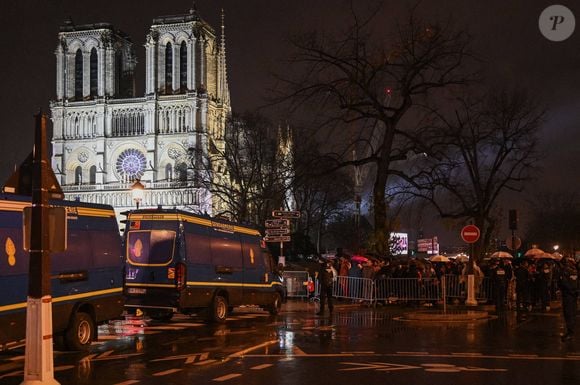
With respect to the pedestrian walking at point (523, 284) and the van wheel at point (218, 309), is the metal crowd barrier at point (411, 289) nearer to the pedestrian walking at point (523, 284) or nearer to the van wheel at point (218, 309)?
the pedestrian walking at point (523, 284)

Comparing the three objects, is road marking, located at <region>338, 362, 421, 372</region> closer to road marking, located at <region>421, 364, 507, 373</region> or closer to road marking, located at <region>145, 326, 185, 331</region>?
road marking, located at <region>421, 364, 507, 373</region>

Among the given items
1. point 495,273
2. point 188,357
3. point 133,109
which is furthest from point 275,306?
point 133,109

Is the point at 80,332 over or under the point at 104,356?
over

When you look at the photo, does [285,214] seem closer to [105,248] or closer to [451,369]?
[105,248]

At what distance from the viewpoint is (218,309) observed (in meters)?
22.0

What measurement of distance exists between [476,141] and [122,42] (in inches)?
4036

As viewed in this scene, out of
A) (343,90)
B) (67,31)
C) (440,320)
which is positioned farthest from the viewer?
(67,31)

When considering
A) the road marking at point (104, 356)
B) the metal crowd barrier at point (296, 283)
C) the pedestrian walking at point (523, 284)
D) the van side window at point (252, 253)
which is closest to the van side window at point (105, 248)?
the road marking at point (104, 356)

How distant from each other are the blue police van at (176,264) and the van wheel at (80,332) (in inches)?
151

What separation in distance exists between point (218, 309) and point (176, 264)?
98.8 inches

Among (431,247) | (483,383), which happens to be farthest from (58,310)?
(431,247)

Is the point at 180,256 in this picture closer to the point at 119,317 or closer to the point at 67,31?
the point at 119,317

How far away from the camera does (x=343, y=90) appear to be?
3038 centimetres

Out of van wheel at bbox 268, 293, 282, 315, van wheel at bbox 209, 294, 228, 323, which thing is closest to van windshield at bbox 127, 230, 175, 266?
van wheel at bbox 209, 294, 228, 323
